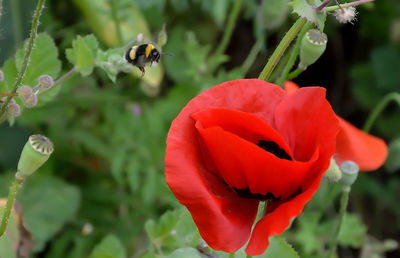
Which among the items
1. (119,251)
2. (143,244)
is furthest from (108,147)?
(119,251)

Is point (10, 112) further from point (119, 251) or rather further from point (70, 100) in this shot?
point (70, 100)

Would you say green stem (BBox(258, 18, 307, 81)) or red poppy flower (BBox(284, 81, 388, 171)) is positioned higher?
green stem (BBox(258, 18, 307, 81))

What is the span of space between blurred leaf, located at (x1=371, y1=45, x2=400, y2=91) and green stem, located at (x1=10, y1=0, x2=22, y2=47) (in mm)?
976

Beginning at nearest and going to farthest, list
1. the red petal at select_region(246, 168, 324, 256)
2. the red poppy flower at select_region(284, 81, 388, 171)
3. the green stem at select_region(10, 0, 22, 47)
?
the red petal at select_region(246, 168, 324, 256) < the red poppy flower at select_region(284, 81, 388, 171) < the green stem at select_region(10, 0, 22, 47)

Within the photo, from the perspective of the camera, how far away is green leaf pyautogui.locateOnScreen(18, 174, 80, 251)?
1.40 metres

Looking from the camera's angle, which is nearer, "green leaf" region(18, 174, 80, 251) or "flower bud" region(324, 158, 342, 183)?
"flower bud" region(324, 158, 342, 183)

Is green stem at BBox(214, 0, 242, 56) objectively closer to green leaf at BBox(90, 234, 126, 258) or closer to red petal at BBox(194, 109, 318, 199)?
green leaf at BBox(90, 234, 126, 258)

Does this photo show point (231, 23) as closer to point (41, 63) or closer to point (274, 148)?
point (41, 63)

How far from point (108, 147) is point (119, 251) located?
51 cm

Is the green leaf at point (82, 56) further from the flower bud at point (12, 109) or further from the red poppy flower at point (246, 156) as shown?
the red poppy flower at point (246, 156)

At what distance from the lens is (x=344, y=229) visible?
1272 mm

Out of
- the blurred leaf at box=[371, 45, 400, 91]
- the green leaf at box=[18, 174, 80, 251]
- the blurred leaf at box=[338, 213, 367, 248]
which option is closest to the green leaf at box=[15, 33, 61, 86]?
the green leaf at box=[18, 174, 80, 251]

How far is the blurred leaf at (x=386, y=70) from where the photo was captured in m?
1.85

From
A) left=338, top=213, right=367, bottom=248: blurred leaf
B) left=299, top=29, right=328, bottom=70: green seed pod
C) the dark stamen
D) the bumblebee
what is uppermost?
left=299, top=29, right=328, bottom=70: green seed pod
